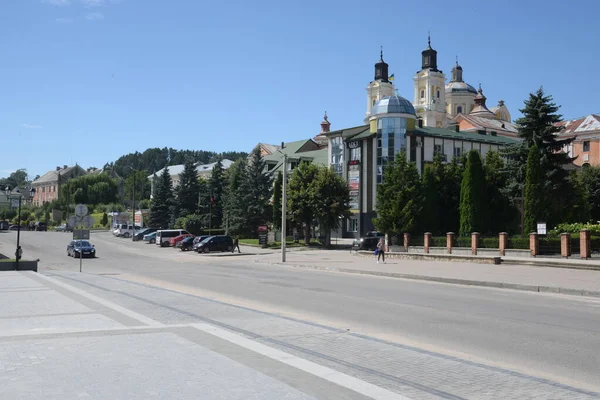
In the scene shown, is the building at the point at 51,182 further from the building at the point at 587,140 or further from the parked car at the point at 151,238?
the building at the point at 587,140

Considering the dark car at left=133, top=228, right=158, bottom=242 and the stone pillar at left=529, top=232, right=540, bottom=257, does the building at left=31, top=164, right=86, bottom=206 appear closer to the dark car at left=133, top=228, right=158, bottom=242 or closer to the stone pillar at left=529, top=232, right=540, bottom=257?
the dark car at left=133, top=228, right=158, bottom=242

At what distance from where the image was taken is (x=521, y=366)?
26.6 feet

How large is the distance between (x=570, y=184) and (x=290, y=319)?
38356mm

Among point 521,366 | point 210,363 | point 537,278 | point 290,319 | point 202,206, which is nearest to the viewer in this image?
point 210,363

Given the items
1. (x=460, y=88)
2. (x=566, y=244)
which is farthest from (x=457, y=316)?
(x=460, y=88)

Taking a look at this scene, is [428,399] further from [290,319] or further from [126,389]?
[290,319]

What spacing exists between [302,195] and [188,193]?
29465mm

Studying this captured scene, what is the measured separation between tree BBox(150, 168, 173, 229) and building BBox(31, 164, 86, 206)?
81634mm

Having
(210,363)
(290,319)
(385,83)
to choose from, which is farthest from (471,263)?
(385,83)

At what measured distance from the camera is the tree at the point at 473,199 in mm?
43219

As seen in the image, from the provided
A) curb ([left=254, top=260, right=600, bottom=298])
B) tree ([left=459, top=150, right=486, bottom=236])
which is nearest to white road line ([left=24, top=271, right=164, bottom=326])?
curb ([left=254, top=260, right=600, bottom=298])

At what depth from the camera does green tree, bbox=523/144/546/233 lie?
128 feet

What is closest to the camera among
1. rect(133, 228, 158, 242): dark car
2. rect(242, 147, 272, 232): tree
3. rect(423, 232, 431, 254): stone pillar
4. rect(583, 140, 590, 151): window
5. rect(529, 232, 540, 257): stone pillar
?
rect(529, 232, 540, 257): stone pillar

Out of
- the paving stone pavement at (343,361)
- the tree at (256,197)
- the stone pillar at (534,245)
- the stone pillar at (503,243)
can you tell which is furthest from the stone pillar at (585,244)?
the tree at (256,197)
